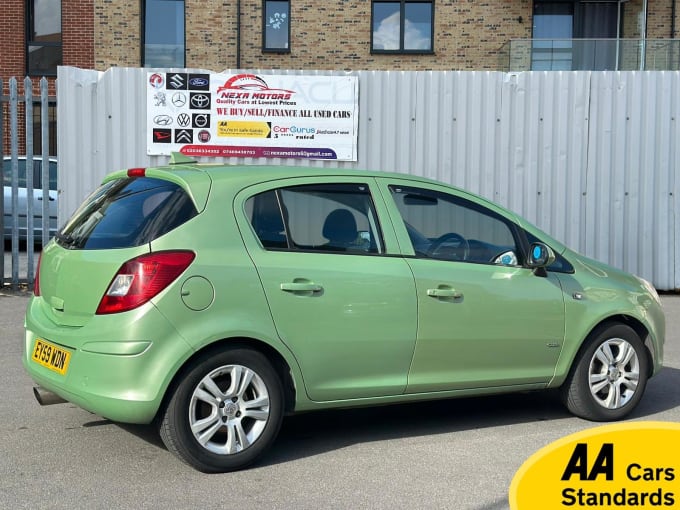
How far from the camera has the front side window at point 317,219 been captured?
16.0ft

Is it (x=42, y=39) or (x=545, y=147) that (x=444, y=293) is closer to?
(x=545, y=147)

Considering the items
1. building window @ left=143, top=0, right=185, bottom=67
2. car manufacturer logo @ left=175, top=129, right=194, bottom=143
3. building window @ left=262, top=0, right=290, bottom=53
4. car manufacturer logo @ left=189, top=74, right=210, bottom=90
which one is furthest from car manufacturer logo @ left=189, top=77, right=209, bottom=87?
building window @ left=143, top=0, right=185, bottom=67

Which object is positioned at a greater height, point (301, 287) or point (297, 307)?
point (301, 287)

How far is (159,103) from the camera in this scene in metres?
11.0

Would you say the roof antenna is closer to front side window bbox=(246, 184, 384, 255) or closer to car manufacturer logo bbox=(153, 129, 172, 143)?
front side window bbox=(246, 184, 384, 255)

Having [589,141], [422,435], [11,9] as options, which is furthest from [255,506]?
[11,9]

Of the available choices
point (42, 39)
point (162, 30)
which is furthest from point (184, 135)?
point (42, 39)

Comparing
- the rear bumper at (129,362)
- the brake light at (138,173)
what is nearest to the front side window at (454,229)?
the brake light at (138,173)

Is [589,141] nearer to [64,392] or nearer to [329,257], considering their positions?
[329,257]

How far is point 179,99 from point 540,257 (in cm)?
673

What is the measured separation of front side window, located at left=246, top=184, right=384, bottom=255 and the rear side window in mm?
417

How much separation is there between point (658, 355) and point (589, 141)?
238 inches

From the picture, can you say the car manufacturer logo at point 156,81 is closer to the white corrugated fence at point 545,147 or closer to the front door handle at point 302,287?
the white corrugated fence at point 545,147

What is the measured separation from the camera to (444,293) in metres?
5.21
